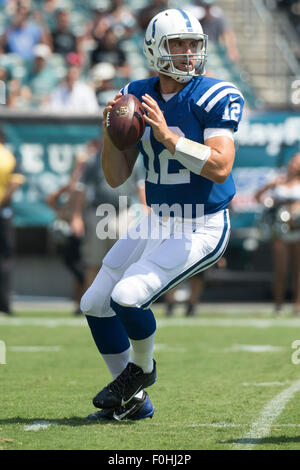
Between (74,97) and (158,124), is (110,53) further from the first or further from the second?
(158,124)

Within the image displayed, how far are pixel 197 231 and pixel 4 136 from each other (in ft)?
20.4

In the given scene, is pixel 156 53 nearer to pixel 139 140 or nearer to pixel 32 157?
pixel 139 140

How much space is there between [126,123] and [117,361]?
113 cm

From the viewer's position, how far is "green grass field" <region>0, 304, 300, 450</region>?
12.1 ft

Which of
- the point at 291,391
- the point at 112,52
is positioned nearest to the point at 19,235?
the point at 112,52

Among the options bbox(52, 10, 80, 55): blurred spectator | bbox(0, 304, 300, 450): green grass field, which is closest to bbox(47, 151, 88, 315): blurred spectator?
bbox(0, 304, 300, 450): green grass field

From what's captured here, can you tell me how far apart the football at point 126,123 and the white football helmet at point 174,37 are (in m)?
0.23

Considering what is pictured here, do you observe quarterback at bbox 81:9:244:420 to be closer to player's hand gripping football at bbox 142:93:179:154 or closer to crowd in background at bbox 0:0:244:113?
player's hand gripping football at bbox 142:93:179:154

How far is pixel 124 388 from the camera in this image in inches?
162

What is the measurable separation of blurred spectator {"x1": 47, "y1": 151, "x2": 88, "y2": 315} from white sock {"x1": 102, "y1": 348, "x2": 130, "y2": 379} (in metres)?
5.01

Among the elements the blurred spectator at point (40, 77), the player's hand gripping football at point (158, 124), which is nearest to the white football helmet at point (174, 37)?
the player's hand gripping football at point (158, 124)

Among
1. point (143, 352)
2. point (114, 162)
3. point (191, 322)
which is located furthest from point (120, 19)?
point (143, 352)

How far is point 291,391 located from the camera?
4930 mm

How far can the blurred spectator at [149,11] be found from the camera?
12.4 metres
